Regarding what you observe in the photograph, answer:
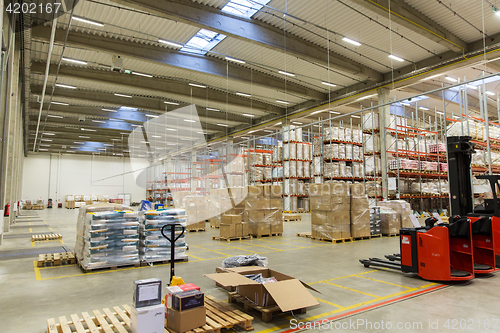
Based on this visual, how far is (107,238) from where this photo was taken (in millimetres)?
5848

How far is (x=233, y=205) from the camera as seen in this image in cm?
1010

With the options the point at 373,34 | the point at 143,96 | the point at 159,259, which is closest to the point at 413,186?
the point at 373,34

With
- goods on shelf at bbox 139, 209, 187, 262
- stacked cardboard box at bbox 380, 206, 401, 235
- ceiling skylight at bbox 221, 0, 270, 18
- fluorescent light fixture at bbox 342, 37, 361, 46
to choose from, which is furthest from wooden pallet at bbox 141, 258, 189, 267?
fluorescent light fixture at bbox 342, 37, 361, 46

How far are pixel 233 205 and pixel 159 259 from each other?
4.10 metres

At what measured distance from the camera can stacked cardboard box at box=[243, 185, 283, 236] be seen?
9.91 metres

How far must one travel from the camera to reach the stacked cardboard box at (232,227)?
9.40m

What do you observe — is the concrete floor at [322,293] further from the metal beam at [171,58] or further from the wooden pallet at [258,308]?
the metal beam at [171,58]

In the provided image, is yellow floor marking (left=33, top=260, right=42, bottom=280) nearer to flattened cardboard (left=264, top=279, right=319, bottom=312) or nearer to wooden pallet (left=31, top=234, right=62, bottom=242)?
wooden pallet (left=31, top=234, right=62, bottom=242)

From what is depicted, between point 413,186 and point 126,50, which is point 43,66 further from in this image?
point 413,186

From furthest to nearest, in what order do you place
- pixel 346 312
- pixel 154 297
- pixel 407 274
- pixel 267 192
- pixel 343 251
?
1. pixel 267 192
2. pixel 343 251
3. pixel 407 274
4. pixel 346 312
5. pixel 154 297

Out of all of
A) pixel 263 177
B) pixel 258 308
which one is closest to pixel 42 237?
pixel 258 308

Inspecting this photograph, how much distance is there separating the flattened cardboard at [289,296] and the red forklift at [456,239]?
2.48 m

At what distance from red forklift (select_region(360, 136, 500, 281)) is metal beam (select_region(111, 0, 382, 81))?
724 centimetres

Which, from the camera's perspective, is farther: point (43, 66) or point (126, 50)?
point (43, 66)
